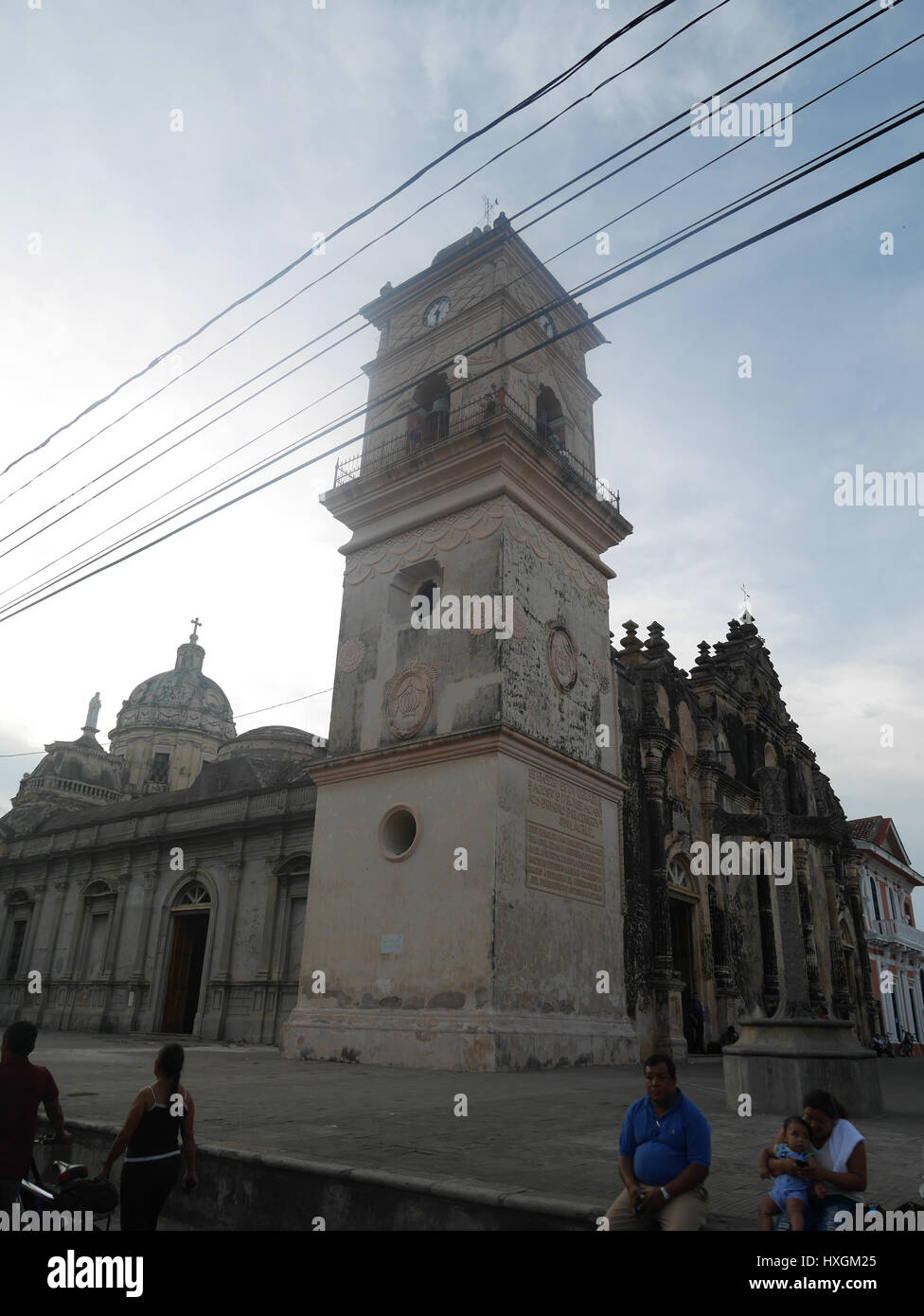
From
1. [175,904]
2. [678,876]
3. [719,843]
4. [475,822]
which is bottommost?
[175,904]

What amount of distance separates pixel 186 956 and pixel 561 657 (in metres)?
15.3

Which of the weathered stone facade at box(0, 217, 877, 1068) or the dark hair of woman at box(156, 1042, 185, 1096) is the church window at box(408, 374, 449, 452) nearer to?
the weathered stone facade at box(0, 217, 877, 1068)

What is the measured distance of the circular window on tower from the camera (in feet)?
51.0

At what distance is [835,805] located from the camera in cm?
3662

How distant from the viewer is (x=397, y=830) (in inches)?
624

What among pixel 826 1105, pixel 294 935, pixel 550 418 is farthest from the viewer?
pixel 294 935

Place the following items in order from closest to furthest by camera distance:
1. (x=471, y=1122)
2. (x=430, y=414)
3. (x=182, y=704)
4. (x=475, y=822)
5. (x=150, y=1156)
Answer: (x=150, y=1156) → (x=471, y=1122) → (x=475, y=822) → (x=430, y=414) → (x=182, y=704)

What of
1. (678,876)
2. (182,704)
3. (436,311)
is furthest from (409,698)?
(182,704)

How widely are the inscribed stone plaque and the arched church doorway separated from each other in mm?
12410

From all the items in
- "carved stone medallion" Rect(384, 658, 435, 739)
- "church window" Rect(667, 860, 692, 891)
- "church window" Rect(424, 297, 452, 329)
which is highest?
"church window" Rect(424, 297, 452, 329)

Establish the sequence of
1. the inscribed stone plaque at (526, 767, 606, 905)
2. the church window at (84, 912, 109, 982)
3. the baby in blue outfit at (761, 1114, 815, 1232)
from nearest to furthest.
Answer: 1. the baby in blue outfit at (761, 1114, 815, 1232)
2. the inscribed stone plaque at (526, 767, 606, 905)
3. the church window at (84, 912, 109, 982)

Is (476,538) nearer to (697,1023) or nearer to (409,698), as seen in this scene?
(409,698)

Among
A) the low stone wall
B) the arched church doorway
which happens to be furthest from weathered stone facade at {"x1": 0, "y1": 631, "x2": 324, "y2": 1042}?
the low stone wall

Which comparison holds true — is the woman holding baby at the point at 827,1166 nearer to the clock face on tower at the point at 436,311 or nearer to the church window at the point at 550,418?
the church window at the point at 550,418
